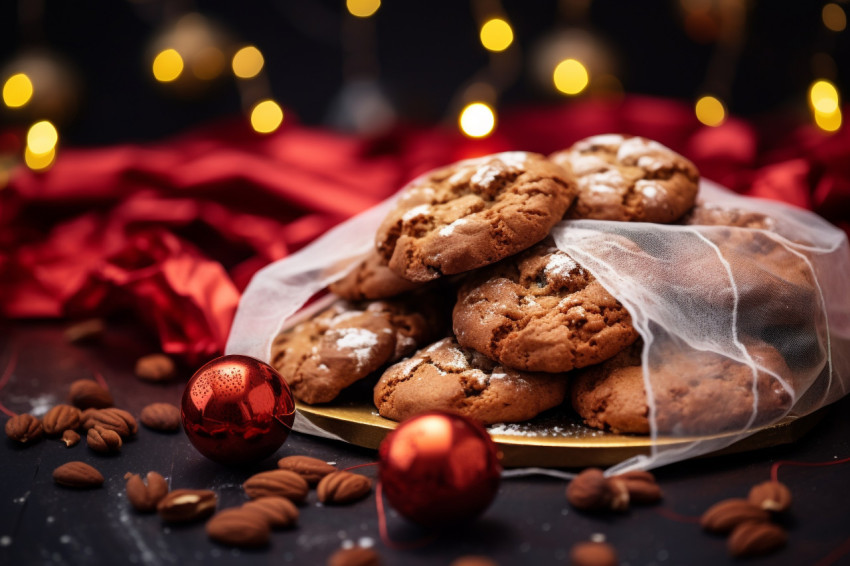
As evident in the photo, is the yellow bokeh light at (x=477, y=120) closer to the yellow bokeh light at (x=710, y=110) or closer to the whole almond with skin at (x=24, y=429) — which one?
the yellow bokeh light at (x=710, y=110)

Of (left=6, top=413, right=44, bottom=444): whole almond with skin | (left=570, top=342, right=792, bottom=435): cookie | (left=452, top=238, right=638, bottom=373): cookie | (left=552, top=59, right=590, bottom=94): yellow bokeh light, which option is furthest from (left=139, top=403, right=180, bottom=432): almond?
(left=552, top=59, right=590, bottom=94): yellow bokeh light

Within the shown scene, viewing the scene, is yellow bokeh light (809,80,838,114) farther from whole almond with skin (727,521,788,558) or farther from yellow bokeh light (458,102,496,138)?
whole almond with skin (727,521,788,558)

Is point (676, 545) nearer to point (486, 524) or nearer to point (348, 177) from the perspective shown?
point (486, 524)

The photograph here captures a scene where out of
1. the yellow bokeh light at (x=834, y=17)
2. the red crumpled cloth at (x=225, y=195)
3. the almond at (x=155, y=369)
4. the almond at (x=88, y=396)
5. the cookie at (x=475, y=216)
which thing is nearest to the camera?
the cookie at (x=475, y=216)

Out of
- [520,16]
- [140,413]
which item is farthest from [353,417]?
[520,16]

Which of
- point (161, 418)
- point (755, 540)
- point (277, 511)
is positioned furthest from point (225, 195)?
point (755, 540)

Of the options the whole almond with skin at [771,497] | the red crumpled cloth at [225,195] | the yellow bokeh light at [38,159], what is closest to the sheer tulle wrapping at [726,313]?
the whole almond with skin at [771,497]
